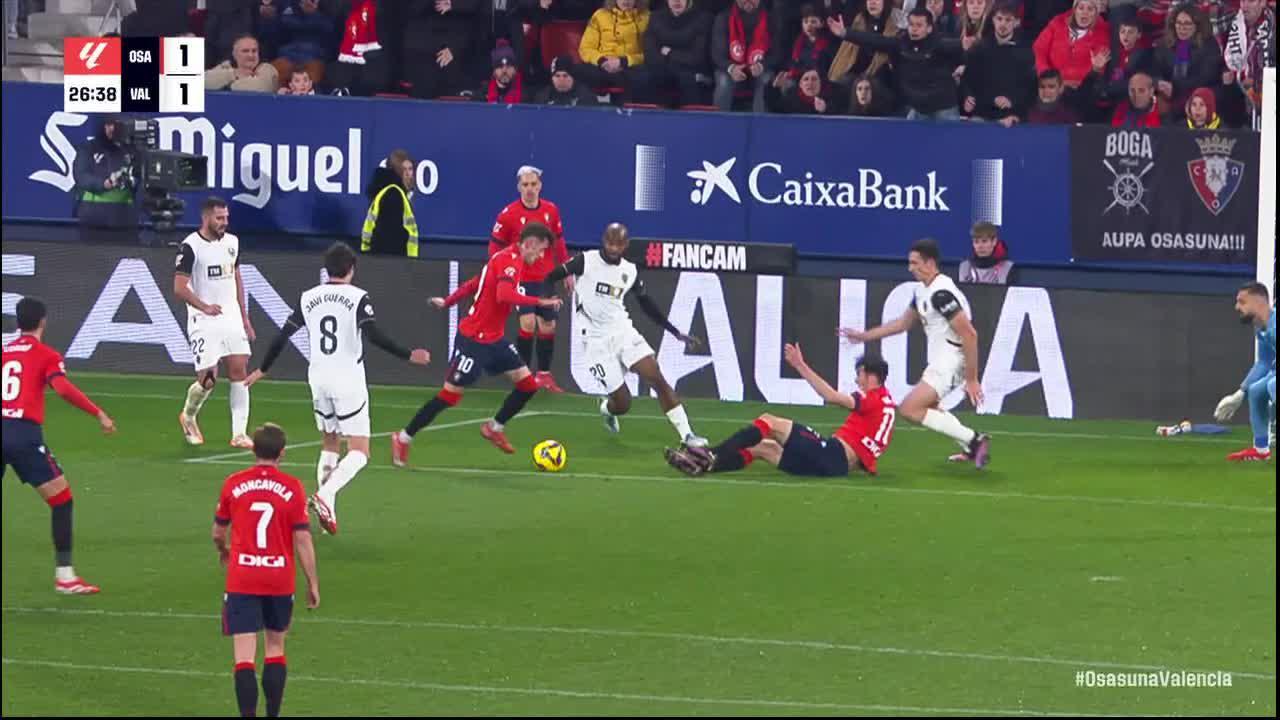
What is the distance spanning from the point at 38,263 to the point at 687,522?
11.0 metres

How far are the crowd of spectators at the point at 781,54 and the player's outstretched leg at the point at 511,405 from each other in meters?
8.61

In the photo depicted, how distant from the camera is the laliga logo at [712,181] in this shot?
28.5 metres

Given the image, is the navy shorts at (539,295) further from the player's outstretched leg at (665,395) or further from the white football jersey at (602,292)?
the player's outstretched leg at (665,395)

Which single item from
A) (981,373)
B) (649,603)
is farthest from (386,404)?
(649,603)

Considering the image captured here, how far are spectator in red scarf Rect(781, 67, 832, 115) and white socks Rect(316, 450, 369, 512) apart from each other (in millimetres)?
12353

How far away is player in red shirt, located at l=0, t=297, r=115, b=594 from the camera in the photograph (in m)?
15.4

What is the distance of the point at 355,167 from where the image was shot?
2922cm

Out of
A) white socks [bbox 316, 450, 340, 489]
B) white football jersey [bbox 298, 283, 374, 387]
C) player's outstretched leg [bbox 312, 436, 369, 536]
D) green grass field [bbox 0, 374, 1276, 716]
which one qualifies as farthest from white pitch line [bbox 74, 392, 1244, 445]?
player's outstretched leg [bbox 312, 436, 369, 536]

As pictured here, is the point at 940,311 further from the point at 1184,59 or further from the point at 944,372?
the point at 1184,59

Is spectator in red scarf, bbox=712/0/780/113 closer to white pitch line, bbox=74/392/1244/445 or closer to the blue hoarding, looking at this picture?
the blue hoarding

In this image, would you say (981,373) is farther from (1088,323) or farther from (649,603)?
(649,603)

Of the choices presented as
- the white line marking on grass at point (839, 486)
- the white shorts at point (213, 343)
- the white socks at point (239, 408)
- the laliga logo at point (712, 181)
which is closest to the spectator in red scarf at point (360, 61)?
the laliga logo at point (712, 181)

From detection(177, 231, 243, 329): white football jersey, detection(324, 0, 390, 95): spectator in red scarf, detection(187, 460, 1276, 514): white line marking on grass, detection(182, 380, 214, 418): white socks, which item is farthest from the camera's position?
detection(324, 0, 390, 95): spectator in red scarf

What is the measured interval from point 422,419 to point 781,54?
34.0 ft
